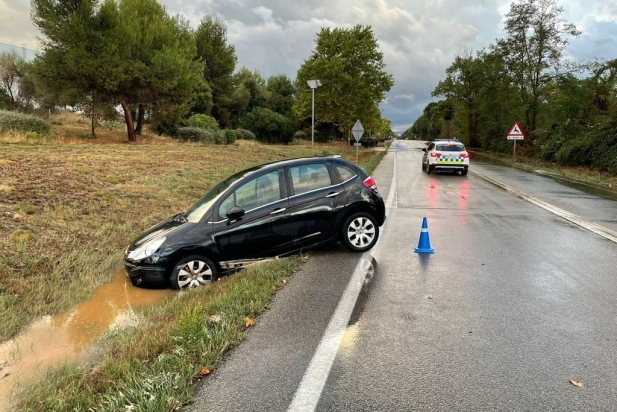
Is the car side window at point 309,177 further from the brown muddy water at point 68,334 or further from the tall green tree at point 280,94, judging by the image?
the tall green tree at point 280,94

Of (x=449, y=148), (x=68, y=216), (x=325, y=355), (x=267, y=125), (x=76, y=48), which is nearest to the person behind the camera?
(x=325, y=355)

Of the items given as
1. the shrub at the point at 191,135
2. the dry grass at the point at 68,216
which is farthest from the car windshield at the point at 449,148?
the shrub at the point at 191,135

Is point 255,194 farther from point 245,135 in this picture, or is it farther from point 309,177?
point 245,135

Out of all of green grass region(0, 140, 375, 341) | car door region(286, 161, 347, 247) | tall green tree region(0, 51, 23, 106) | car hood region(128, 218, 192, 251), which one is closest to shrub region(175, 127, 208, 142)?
tall green tree region(0, 51, 23, 106)

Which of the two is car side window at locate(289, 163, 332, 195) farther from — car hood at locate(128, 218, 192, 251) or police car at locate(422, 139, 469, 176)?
police car at locate(422, 139, 469, 176)

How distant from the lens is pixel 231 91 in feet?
188

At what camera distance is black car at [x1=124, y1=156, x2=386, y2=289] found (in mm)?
5633

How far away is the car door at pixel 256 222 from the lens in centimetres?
582

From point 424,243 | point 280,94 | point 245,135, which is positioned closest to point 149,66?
point 245,135

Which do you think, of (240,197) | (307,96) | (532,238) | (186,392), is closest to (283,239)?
(240,197)

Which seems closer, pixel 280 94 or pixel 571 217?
pixel 571 217

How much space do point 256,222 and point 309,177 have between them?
1230 millimetres

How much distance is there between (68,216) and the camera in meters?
8.08

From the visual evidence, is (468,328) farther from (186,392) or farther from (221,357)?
(186,392)
